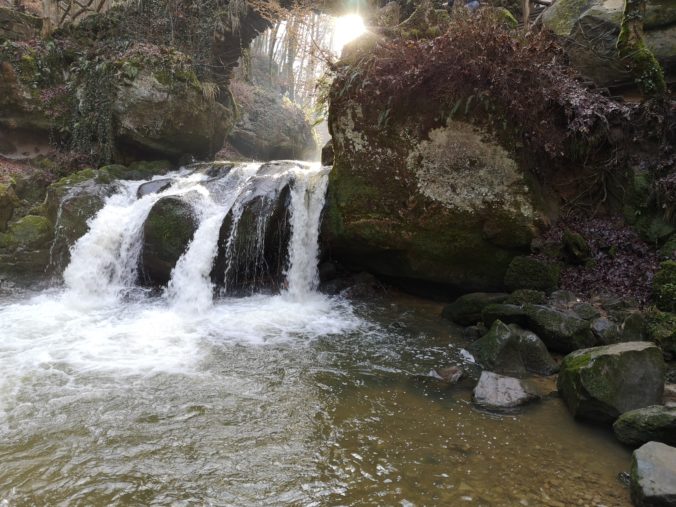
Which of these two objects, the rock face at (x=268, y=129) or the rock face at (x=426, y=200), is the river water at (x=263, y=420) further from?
the rock face at (x=268, y=129)

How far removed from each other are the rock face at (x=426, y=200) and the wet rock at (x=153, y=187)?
445 centimetres

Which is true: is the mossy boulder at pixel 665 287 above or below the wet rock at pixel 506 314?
above

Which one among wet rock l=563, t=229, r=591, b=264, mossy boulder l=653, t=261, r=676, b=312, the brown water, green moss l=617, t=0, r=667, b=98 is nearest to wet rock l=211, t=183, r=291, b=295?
the brown water

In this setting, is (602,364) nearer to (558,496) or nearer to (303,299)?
(558,496)

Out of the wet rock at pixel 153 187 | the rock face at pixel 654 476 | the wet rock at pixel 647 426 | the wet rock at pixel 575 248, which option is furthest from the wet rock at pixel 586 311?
the wet rock at pixel 153 187

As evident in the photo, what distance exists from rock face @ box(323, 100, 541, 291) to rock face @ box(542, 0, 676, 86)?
10.8 feet

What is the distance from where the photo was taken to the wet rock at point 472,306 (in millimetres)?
6965

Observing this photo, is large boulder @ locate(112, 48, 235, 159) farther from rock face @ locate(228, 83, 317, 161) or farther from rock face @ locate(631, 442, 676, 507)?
rock face @ locate(631, 442, 676, 507)

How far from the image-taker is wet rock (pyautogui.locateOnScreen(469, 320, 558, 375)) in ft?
17.9

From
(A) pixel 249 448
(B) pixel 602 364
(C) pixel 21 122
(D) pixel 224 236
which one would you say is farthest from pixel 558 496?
(C) pixel 21 122

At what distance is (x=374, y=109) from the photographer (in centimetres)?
792

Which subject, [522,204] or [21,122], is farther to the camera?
[21,122]

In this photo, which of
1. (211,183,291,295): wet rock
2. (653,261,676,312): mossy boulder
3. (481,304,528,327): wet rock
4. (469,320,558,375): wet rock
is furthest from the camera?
(211,183,291,295): wet rock

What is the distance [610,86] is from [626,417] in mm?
7192
